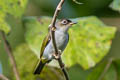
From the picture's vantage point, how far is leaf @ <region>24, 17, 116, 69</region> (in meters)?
3.95

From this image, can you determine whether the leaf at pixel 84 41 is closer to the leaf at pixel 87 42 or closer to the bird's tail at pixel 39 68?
the leaf at pixel 87 42

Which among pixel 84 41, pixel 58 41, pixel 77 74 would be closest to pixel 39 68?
pixel 58 41

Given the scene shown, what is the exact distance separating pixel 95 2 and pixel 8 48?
5.94ft

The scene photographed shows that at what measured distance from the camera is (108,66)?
4.12 meters

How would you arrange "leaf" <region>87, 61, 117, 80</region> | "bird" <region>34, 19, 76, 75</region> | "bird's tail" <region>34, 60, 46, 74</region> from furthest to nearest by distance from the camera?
"leaf" <region>87, 61, 117, 80</region> → "bird's tail" <region>34, 60, 46, 74</region> → "bird" <region>34, 19, 76, 75</region>

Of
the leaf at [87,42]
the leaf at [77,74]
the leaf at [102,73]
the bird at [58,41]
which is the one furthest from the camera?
the leaf at [77,74]

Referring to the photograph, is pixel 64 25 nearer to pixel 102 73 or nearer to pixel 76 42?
pixel 76 42

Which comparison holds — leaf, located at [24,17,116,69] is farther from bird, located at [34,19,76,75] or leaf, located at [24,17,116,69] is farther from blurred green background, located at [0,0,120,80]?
bird, located at [34,19,76,75]

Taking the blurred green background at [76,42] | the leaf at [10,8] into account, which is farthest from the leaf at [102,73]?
the leaf at [10,8]

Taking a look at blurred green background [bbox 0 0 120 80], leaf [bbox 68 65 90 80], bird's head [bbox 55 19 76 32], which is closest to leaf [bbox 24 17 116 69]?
blurred green background [bbox 0 0 120 80]

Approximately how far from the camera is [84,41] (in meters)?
4.05

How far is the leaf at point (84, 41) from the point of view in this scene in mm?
3947

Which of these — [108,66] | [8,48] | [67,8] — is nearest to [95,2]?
[67,8]

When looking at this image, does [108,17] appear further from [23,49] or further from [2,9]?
[2,9]
